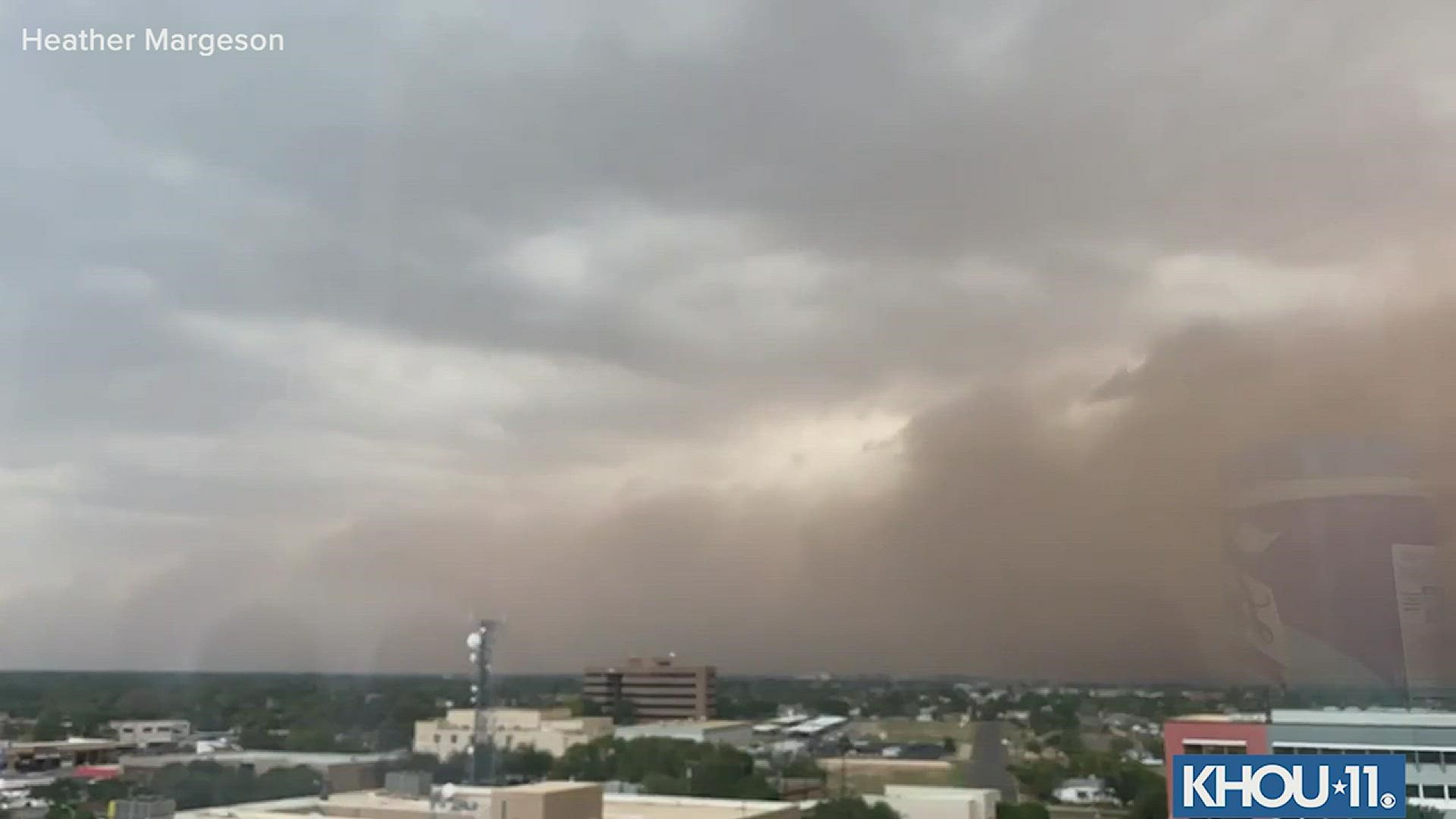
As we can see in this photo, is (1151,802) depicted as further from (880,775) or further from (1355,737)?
(880,775)

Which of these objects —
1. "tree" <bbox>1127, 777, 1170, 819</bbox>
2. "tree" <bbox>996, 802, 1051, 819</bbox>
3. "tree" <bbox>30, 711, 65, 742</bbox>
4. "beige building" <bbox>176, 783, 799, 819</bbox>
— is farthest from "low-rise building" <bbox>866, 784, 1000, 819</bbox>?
"tree" <bbox>30, 711, 65, 742</bbox>

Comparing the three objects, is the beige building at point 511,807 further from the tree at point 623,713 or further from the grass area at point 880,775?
the tree at point 623,713

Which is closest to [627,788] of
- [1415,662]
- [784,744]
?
[784,744]

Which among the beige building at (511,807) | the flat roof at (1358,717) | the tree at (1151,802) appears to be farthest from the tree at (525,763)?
the flat roof at (1358,717)

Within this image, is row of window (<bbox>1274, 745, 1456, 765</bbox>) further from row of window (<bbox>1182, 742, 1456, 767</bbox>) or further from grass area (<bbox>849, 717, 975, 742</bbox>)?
grass area (<bbox>849, 717, 975, 742</bbox>)

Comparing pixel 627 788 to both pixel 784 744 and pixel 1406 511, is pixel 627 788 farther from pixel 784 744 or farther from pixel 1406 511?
pixel 1406 511

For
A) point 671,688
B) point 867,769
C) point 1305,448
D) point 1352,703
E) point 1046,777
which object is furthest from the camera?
point 671,688
